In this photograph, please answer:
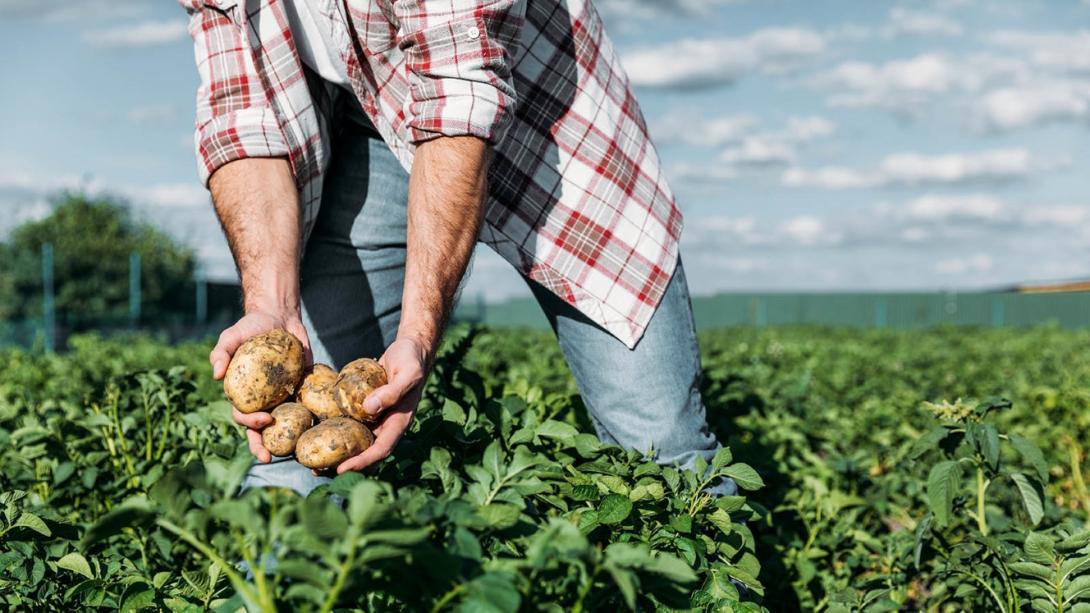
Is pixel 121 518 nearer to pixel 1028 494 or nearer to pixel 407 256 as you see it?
pixel 407 256

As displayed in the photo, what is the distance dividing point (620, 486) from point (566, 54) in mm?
1254

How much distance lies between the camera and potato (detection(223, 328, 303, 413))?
1.75m

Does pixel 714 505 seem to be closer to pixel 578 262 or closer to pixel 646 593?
pixel 646 593

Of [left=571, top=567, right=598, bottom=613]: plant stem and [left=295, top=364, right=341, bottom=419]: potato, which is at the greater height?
[left=295, top=364, right=341, bottom=419]: potato

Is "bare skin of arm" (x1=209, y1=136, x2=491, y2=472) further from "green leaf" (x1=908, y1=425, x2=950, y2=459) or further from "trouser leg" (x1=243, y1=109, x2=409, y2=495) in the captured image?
"green leaf" (x1=908, y1=425, x2=950, y2=459)

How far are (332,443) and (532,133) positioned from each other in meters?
1.15

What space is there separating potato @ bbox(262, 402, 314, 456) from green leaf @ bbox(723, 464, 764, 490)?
787mm

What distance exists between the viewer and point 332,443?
165 cm

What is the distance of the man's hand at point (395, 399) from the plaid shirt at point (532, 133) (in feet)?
2.19

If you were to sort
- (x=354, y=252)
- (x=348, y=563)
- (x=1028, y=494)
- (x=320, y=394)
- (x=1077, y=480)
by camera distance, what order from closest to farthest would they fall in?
1. (x=348, y=563)
2. (x=320, y=394)
3. (x=1028, y=494)
4. (x=354, y=252)
5. (x=1077, y=480)

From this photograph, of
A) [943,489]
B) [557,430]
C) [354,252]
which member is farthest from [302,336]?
[943,489]

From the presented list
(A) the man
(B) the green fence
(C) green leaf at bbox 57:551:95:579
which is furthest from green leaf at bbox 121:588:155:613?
(B) the green fence

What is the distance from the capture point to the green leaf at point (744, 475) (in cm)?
182

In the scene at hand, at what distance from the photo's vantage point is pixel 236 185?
7.57ft
